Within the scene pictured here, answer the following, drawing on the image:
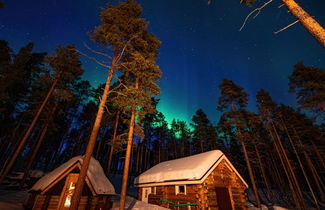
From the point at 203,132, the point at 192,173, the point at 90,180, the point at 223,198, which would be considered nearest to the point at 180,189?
the point at 192,173

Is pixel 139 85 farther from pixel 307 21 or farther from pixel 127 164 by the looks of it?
pixel 307 21

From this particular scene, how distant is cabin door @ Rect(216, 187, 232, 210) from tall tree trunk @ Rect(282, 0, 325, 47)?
12151 mm

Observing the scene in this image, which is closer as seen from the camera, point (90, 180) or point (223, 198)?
point (90, 180)

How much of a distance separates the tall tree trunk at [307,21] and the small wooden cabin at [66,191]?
47.7ft

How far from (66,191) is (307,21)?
1640cm

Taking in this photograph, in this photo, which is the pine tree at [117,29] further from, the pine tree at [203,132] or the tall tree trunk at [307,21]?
the pine tree at [203,132]

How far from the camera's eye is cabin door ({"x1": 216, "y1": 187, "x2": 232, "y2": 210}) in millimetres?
11636

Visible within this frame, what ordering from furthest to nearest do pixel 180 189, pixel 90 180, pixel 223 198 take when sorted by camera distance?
pixel 180 189
pixel 223 198
pixel 90 180

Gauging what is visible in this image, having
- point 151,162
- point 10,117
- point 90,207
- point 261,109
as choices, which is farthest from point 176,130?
point 10,117

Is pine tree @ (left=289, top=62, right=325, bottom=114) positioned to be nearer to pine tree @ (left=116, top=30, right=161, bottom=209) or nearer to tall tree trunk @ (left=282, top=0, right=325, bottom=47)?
tall tree trunk @ (left=282, top=0, right=325, bottom=47)

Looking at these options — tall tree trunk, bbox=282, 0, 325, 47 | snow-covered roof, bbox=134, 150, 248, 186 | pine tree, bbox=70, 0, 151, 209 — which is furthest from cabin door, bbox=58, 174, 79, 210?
tall tree trunk, bbox=282, 0, 325, 47

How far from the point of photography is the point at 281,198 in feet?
93.1

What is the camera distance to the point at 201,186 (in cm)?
1056

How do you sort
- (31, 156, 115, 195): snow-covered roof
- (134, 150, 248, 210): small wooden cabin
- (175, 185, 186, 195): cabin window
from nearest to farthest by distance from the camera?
(31, 156, 115, 195): snow-covered roof, (134, 150, 248, 210): small wooden cabin, (175, 185, 186, 195): cabin window
